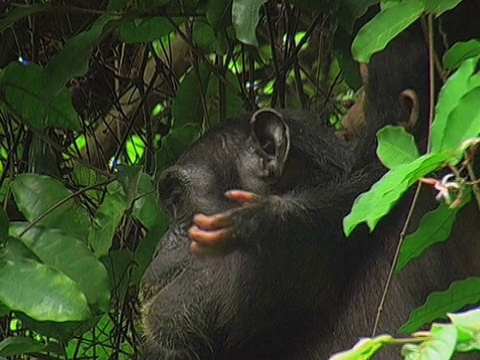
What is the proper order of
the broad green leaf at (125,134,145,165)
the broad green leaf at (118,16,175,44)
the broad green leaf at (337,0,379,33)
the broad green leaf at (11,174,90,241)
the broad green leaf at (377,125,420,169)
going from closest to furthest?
the broad green leaf at (377,125,420,169), the broad green leaf at (337,0,379,33), the broad green leaf at (11,174,90,241), the broad green leaf at (118,16,175,44), the broad green leaf at (125,134,145,165)

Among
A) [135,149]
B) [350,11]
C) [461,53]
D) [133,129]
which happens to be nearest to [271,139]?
[350,11]

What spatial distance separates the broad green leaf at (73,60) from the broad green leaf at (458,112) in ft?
2.60

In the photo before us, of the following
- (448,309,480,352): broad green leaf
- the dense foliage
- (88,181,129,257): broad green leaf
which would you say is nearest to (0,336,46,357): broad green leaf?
the dense foliage

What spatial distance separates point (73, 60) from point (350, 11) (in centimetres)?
44

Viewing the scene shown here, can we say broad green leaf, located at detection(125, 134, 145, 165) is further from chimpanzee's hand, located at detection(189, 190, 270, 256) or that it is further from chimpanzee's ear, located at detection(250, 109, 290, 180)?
chimpanzee's hand, located at detection(189, 190, 270, 256)

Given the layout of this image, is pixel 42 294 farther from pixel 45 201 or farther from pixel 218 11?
pixel 218 11

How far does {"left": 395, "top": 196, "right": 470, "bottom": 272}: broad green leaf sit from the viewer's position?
4.18 feet

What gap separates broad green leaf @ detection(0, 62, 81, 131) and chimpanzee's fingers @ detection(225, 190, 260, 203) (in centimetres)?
38

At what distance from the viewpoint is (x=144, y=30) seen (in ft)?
6.63

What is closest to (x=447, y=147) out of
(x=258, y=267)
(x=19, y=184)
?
(x=258, y=267)

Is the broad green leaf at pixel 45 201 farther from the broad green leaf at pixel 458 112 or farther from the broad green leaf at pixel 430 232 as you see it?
the broad green leaf at pixel 458 112

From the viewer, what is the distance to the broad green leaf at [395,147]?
1.19 meters

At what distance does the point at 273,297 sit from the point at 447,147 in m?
0.66

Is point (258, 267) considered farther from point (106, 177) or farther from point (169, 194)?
point (106, 177)
